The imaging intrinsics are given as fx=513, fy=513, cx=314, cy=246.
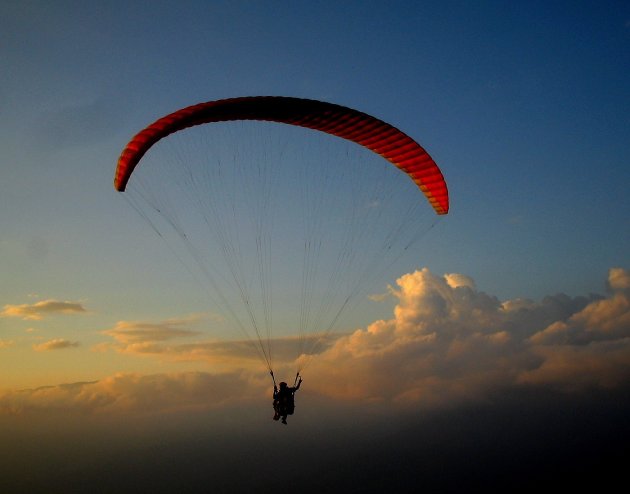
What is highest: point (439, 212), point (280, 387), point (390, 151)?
point (390, 151)

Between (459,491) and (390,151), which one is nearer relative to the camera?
(390,151)

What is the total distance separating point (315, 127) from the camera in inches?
680

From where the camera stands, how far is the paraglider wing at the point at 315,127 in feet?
50.2

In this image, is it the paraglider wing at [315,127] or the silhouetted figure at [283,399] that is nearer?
the paraglider wing at [315,127]

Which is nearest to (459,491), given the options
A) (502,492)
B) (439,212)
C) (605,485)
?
(502,492)

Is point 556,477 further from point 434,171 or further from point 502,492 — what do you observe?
point 434,171

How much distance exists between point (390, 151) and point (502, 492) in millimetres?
207925

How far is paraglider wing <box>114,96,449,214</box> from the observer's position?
50.2 ft

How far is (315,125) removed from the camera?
1712cm

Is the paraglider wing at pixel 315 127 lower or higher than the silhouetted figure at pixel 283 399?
higher

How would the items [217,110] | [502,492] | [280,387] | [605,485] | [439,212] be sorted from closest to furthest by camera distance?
[217,110] → [280,387] → [439,212] → [605,485] → [502,492]

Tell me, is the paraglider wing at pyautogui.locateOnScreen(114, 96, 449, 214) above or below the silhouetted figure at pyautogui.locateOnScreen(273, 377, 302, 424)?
above

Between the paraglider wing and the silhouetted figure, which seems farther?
the silhouetted figure

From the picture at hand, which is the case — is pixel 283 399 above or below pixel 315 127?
below
